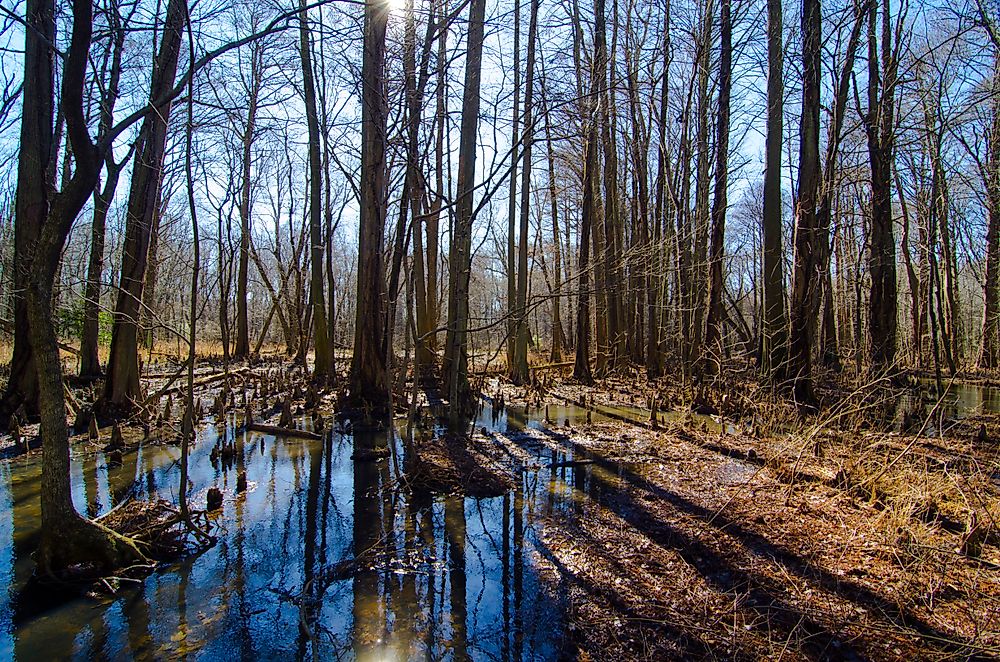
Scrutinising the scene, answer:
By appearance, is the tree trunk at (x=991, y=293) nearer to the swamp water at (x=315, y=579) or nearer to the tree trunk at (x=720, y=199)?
the tree trunk at (x=720, y=199)

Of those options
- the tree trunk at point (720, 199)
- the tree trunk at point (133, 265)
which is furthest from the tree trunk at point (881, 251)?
the tree trunk at point (133, 265)

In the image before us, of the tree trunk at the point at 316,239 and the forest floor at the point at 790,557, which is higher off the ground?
the tree trunk at the point at 316,239

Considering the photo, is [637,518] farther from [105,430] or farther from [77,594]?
[105,430]

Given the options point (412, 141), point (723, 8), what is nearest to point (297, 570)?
point (412, 141)

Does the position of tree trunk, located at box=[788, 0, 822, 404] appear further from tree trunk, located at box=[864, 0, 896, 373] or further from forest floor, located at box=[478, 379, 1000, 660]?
tree trunk, located at box=[864, 0, 896, 373]

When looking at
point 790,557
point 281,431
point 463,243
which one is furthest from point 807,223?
point 281,431

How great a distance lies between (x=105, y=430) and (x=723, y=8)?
38.0 ft

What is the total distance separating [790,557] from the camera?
12.1 ft

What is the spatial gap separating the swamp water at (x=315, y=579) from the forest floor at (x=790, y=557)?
1.14 feet

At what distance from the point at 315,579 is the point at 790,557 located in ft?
9.81

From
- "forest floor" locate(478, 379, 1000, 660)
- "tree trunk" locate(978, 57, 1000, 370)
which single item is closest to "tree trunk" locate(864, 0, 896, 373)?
"tree trunk" locate(978, 57, 1000, 370)

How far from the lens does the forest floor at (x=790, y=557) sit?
109 inches

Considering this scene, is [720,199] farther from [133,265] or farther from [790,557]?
[133,265]

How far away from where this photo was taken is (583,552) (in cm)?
390
